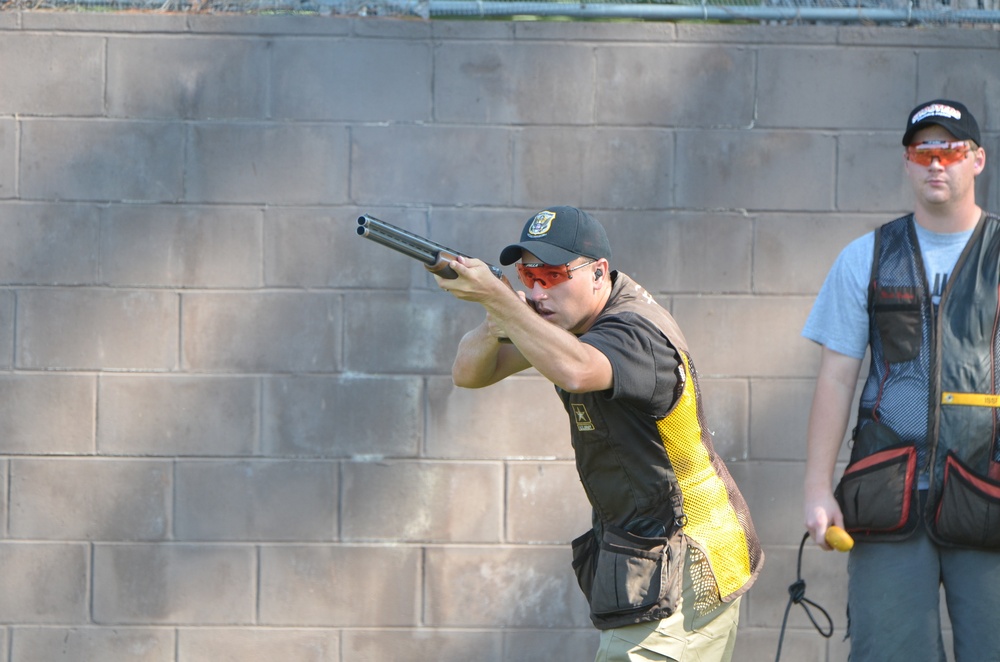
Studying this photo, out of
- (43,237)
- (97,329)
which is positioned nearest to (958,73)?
(97,329)

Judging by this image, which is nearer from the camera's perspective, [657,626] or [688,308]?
[657,626]

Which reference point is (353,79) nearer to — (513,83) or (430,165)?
(430,165)

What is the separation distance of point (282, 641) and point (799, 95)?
2955mm

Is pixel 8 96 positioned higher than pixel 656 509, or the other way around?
pixel 8 96

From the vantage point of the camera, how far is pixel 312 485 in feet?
15.1

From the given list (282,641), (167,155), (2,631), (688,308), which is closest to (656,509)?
(688,308)

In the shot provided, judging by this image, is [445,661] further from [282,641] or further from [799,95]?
[799,95]

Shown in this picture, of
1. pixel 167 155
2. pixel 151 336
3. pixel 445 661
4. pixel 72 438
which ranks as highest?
pixel 167 155

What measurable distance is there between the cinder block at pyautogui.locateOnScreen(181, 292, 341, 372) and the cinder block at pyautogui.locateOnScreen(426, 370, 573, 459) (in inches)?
19.3

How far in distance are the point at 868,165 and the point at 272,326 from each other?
7.98 feet

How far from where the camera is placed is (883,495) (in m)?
3.12

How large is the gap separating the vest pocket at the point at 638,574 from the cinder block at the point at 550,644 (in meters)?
1.63

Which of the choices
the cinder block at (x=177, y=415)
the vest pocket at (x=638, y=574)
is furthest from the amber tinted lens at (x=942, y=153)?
the cinder block at (x=177, y=415)

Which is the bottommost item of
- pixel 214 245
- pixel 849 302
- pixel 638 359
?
pixel 638 359
